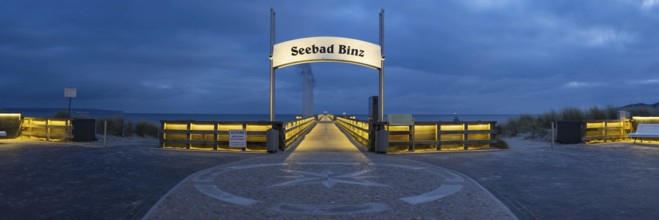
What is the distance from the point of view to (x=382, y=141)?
48.7ft

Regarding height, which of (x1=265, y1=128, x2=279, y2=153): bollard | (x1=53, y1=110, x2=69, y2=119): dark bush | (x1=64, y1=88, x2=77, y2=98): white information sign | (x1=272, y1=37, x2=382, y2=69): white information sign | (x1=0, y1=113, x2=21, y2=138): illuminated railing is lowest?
(x1=265, y1=128, x2=279, y2=153): bollard

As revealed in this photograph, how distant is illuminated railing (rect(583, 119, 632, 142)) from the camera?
63.0 feet

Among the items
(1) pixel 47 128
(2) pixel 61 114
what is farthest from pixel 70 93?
(1) pixel 47 128

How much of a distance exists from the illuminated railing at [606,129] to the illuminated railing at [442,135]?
5746 millimetres

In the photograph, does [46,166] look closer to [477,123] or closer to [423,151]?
[423,151]

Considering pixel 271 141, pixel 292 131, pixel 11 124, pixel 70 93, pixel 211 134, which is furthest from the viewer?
pixel 70 93

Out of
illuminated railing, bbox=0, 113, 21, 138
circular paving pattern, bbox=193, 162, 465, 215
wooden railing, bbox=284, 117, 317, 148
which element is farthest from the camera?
illuminated railing, bbox=0, 113, 21, 138

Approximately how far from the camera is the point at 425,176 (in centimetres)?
920

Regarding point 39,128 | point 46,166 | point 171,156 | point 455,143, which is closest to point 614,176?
point 455,143

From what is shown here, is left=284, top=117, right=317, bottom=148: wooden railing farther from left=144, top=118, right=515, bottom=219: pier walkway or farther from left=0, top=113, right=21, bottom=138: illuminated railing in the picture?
left=0, top=113, right=21, bottom=138: illuminated railing

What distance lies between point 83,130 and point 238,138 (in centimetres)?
865

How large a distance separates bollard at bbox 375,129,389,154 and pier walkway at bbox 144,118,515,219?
406 cm

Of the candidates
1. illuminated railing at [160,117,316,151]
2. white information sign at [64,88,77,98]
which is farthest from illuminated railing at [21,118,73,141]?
illuminated railing at [160,117,316,151]

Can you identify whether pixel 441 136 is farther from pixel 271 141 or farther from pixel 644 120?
pixel 644 120
